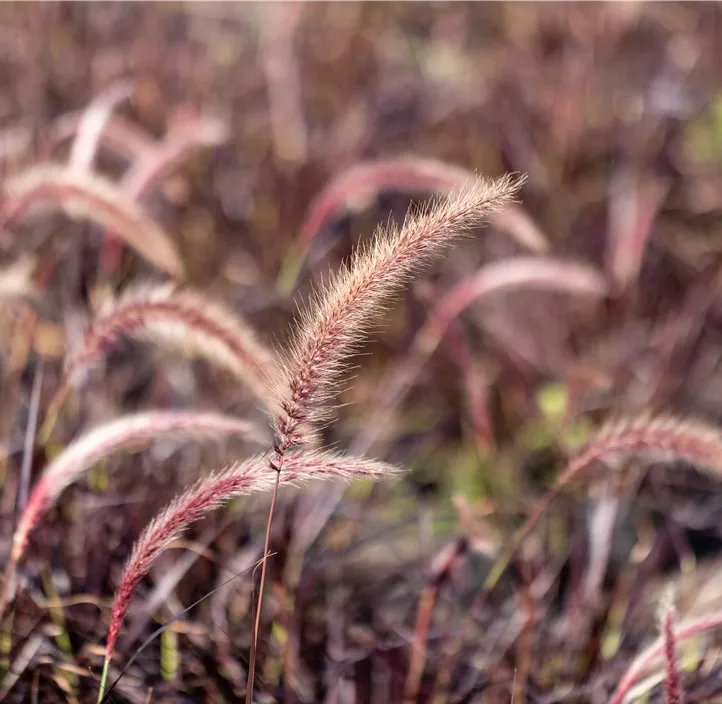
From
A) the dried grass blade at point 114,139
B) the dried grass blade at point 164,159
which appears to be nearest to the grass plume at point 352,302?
the dried grass blade at point 164,159

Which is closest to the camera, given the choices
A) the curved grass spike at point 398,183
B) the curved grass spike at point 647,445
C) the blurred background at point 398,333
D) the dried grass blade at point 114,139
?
the curved grass spike at point 647,445

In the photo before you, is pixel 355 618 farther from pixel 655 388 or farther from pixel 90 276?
pixel 90 276

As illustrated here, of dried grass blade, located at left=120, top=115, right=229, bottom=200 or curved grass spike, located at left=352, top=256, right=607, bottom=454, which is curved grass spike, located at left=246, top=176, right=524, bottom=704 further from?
dried grass blade, located at left=120, top=115, right=229, bottom=200

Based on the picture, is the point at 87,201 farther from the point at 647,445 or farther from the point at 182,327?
the point at 647,445

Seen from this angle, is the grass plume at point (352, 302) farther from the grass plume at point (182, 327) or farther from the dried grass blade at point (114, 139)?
the dried grass blade at point (114, 139)

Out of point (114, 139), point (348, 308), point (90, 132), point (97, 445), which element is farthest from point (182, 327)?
point (114, 139)

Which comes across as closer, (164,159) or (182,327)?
(182,327)
